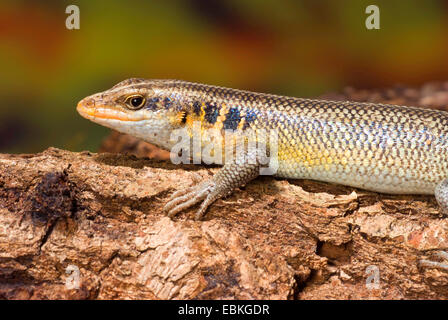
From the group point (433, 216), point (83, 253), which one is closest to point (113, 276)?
point (83, 253)

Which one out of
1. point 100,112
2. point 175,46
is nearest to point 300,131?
point 100,112

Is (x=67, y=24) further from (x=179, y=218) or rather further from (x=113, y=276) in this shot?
(x=113, y=276)

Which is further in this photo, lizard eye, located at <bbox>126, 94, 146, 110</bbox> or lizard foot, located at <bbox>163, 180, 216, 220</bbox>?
lizard eye, located at <bbox>126, 94, 146, 110</bbox>

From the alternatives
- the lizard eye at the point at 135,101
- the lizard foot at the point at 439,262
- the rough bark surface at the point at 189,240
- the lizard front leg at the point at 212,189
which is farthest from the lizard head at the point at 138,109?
the lizard foot at the point at 439,262

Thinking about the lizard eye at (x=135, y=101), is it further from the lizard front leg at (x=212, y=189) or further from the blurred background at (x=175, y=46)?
the blurred background at (x=175, y=46)

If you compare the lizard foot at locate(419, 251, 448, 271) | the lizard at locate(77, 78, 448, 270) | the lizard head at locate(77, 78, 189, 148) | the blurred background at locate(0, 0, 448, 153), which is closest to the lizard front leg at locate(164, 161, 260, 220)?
the lizard at locate(77, 78, 448, 270)

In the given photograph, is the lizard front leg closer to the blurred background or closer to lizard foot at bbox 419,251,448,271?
lizard foot at bbox 419,251,448,271
